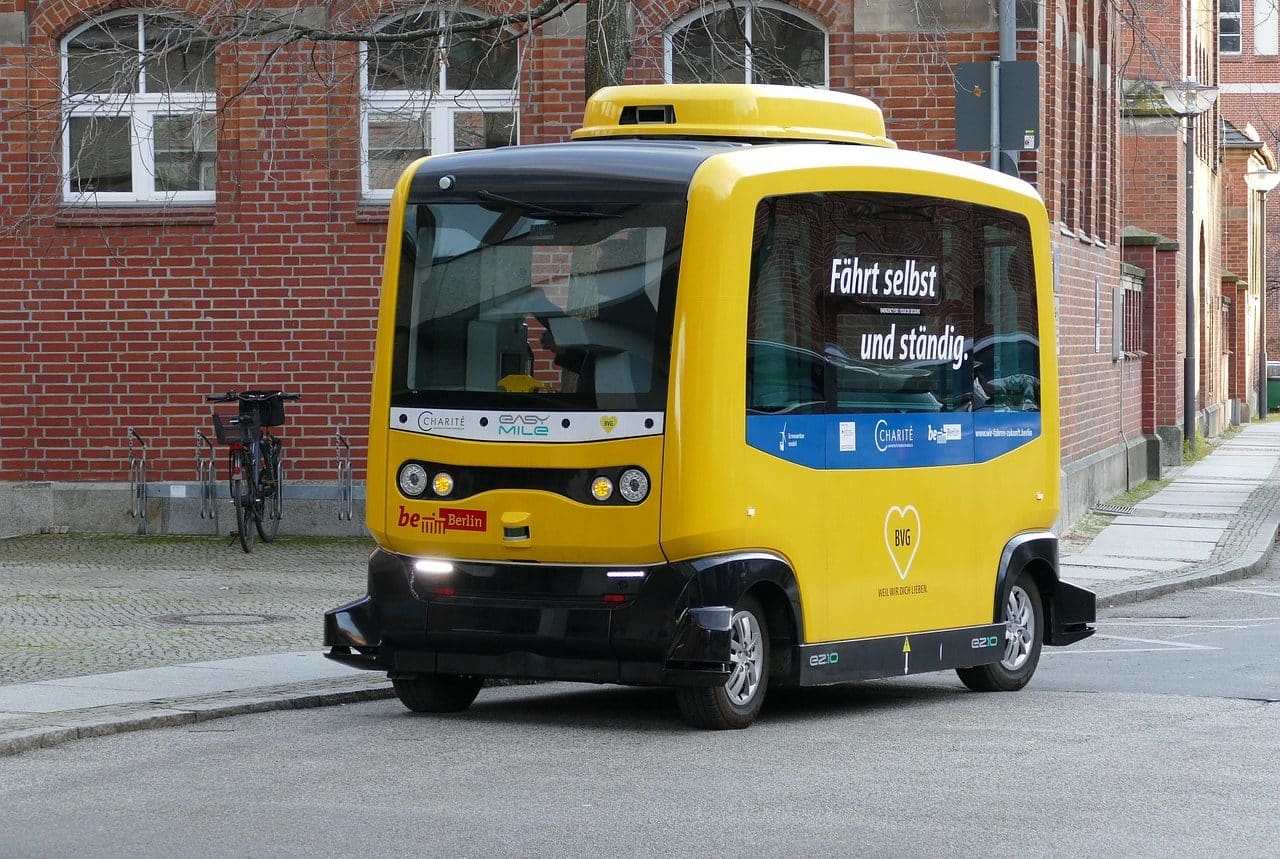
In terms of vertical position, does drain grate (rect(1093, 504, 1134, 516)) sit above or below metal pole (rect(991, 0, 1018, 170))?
below

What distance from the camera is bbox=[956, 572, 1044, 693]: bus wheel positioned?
11.7m

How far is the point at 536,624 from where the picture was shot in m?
9.90

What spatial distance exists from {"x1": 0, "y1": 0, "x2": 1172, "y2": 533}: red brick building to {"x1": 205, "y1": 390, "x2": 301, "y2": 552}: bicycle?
659 mm

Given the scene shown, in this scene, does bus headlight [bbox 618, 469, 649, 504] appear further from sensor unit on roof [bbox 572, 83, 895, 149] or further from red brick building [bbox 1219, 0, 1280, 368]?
red brick building [bbox 1219, 0, 1280, 368]

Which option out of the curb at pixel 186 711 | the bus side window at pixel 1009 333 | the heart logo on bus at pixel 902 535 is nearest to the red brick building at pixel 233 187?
the bus side window at pixel 1009 333

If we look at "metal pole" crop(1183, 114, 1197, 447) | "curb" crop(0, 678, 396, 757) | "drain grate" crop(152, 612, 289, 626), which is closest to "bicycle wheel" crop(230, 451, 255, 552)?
"drain grate" crop(152, 612, 289, 626)

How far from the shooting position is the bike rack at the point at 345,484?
1923cm

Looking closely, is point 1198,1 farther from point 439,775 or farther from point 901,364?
point 439,775

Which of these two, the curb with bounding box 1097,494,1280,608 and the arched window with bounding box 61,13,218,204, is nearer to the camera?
the curb with bounding box 1097,494,1280,608

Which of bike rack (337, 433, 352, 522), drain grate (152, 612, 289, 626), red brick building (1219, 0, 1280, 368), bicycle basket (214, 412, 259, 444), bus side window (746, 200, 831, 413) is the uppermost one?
red brick building (1219, 0, 1280, 368)

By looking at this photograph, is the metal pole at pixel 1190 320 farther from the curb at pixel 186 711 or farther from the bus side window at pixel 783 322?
the curb at pixel 186 711

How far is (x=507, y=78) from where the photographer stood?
19.4 metres

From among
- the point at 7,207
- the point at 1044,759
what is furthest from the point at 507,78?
the point at 1044,759

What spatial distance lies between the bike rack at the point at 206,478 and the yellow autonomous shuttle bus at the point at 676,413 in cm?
898
